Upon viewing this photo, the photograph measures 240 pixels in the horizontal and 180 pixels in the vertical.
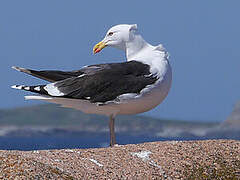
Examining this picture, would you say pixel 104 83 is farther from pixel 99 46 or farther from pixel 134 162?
pixel 134 162

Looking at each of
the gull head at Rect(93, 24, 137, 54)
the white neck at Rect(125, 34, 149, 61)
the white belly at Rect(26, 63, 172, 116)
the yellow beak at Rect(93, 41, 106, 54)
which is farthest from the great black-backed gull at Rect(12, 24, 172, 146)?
the yellow beak at Rect(93, 41, 106, 54)

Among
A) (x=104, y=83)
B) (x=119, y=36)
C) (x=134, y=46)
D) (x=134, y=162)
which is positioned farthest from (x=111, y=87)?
(x=134, y=162)

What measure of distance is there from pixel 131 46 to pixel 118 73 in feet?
3.63

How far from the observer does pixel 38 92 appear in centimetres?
952

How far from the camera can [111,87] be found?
929cm

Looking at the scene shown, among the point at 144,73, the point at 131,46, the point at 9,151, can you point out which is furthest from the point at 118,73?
the point at 9,151

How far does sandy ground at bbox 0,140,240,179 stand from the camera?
6.97m

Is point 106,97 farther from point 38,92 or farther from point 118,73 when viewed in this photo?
point 38,92

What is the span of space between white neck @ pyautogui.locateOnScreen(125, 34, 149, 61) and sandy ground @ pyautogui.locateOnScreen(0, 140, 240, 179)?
2112 mm

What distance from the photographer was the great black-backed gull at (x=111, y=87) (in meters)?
9.24

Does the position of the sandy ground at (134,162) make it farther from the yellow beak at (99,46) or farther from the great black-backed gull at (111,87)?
the yellow beak at (99,46)

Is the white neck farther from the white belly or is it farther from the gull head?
the white belly

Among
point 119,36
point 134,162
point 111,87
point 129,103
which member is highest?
point 119,36

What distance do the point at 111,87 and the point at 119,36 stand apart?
1.48 meters
